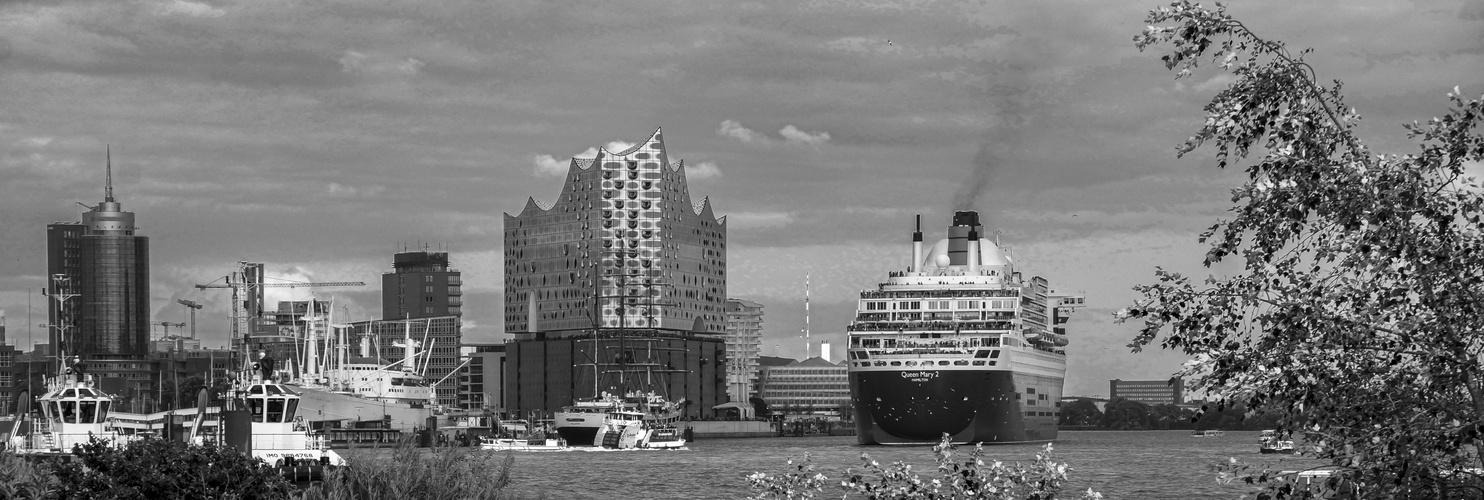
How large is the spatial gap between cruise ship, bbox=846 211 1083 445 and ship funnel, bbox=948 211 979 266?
100 mm

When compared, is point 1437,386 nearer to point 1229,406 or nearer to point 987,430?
point 1229,406

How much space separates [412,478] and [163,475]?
6.85 metres

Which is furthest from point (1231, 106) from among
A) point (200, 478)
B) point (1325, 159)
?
point (200, 478)

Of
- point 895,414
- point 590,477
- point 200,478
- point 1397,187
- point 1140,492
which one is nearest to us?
point 1397,187

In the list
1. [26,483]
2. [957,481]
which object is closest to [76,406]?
[26,483]

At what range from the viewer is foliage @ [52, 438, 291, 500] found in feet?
129

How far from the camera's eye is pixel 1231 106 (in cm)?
1733

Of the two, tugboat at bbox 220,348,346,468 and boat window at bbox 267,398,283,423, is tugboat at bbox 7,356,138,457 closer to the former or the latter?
tugboat at bbox 220,348,346,468

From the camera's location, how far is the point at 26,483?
42.6m

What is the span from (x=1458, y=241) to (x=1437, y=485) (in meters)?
2.35

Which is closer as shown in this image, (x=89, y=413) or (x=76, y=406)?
(x=76, y=406)

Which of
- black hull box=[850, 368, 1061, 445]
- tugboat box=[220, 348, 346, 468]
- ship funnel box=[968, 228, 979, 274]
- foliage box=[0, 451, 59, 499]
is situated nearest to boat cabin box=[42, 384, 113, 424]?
tugboat box=[220, 348, 346, 468]

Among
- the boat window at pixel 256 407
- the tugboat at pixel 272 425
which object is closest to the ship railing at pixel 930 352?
the tugboat at pixel 272 425

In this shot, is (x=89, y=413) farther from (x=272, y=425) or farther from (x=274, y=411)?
(x=272, y=425)
